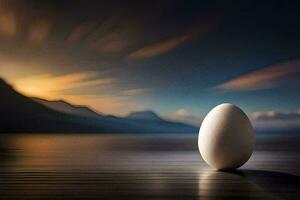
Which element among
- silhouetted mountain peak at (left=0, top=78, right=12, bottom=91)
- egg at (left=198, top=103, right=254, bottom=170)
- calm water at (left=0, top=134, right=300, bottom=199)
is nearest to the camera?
calm water at (left=0, top=134, right=300, bottom=199)

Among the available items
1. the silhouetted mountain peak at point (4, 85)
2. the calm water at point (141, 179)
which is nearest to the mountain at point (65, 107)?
the silhouetted mountain peak at point (4, 85)

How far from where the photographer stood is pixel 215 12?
6559 millimetres

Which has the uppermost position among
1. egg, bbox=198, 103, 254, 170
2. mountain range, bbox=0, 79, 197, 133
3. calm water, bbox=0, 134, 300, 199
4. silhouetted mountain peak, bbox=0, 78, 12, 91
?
silhouetted mountain peak, bbox=0, 78, 12, 91

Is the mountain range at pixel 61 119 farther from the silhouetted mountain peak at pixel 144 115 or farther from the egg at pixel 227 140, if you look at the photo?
the egg at pixel 227 140

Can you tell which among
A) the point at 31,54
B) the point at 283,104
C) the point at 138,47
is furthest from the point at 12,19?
the point at 283,104

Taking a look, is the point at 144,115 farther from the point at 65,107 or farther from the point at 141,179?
the point at 141,179

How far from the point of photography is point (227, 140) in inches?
105

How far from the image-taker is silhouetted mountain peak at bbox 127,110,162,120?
6.77 meters

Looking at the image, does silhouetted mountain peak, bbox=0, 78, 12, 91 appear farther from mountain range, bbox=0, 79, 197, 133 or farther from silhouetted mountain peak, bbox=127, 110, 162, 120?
silhouetted mountain peak, bbox=127, 110, 162, 120

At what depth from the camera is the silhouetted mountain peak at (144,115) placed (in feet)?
22.2

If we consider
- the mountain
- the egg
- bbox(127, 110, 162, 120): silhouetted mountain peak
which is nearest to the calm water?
the egg

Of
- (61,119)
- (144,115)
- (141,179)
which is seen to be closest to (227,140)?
(141,179)

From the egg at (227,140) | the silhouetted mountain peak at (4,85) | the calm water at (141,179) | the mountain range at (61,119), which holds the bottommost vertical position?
the calm water at (141,179)

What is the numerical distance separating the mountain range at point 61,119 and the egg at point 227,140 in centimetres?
401
